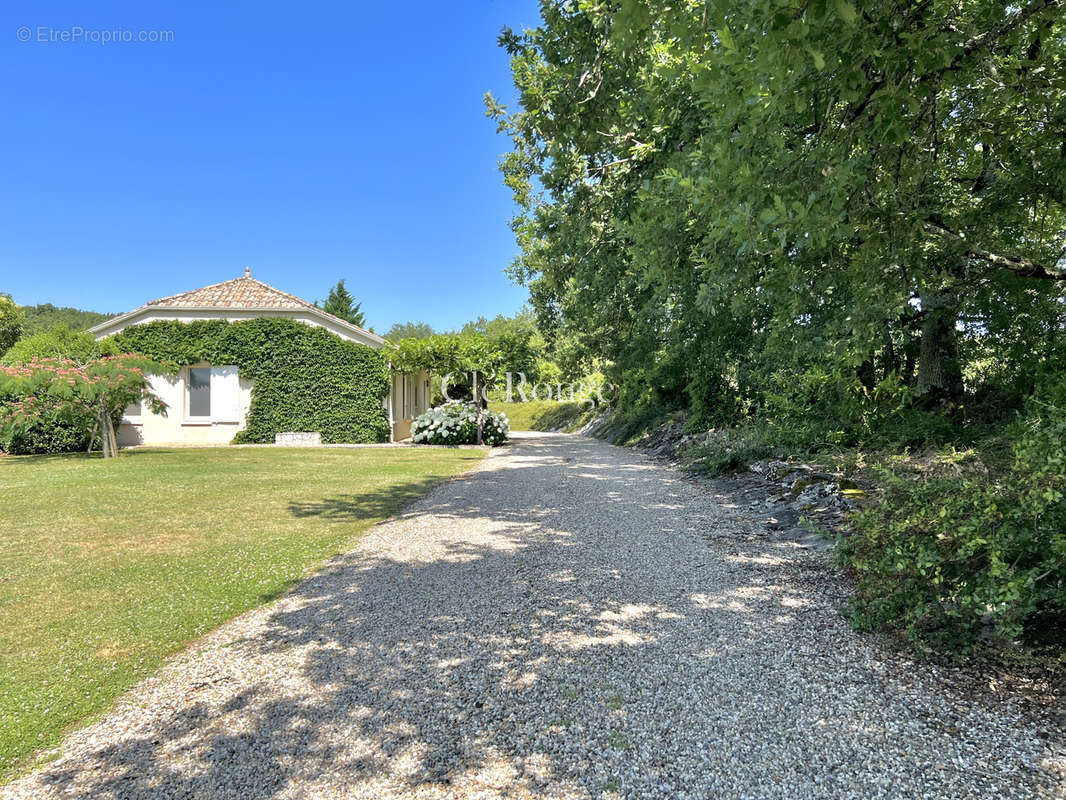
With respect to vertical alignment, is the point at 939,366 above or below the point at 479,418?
above

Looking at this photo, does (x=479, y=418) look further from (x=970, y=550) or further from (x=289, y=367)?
(x=970, y=550)

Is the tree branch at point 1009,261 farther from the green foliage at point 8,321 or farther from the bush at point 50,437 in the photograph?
the green foliage at point 8,321

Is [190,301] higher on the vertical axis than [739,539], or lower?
higher

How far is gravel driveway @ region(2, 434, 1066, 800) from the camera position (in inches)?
87.8

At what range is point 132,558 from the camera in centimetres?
526

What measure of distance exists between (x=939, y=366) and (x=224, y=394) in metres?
19.4

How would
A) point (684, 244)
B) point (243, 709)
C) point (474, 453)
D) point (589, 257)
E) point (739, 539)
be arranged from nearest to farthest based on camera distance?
1. point (243, 709)
2. point (684, 244)
3. point (739, 539)
4. point (589, 257)
5. point (474, 453)

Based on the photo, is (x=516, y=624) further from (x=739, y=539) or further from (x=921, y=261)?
(x=921, y=261)

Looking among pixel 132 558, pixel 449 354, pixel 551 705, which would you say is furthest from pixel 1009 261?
pixel 449 354

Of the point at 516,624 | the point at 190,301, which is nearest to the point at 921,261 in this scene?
the point at 516,624

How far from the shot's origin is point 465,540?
20.0 ft

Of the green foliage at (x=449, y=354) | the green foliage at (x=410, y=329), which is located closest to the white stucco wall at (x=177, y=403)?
the green foliage at (x=449, y=354)

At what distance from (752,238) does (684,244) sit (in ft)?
8.67

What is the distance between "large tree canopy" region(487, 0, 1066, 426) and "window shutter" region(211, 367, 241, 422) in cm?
1429
